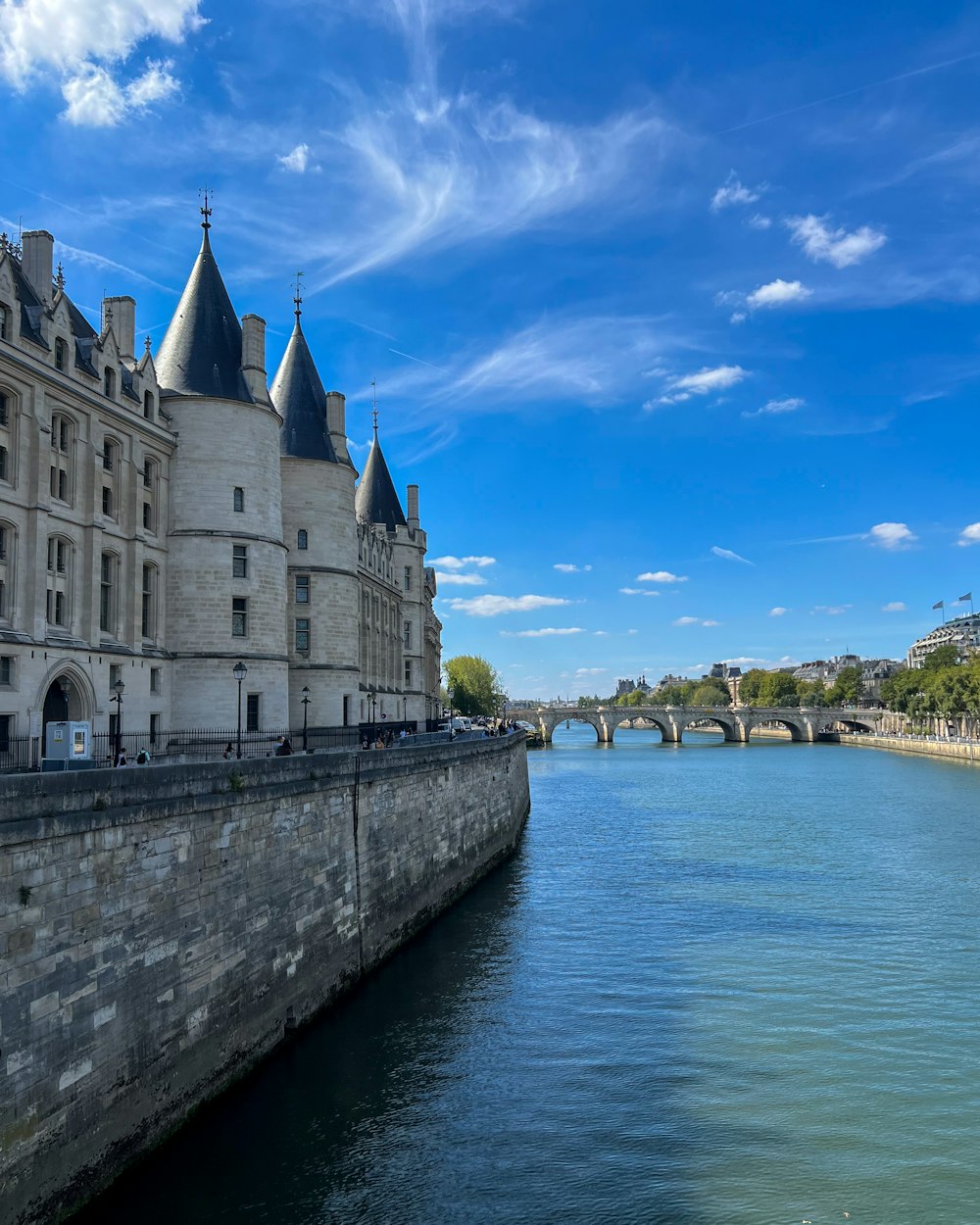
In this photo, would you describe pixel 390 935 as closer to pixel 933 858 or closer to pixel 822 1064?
pixel 822 1064

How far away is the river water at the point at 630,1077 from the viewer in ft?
42.7

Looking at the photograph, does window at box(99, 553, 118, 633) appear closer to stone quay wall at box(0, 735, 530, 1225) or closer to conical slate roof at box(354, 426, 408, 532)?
stone quay wall at box(0, 735, 530, 1225)

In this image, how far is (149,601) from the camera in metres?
33.1

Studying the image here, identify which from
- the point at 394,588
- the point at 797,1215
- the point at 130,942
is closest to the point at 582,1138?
the point at 797,1215

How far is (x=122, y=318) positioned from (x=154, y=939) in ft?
80.7

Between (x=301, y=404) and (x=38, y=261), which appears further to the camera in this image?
(x=301, y=404)

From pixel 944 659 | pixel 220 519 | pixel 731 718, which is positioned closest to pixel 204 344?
pixel 220 519

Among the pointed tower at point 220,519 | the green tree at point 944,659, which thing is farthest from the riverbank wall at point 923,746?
the pointed tower at point 220,519

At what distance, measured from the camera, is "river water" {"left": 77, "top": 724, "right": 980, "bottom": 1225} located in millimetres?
13023

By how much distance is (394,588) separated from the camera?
6512 cm

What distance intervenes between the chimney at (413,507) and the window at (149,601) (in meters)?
38.5

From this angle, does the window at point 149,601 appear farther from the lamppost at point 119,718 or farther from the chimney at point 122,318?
the chimney at point 122,318

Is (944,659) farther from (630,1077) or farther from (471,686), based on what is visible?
(630,1077)

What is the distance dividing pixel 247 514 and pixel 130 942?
23516 mm
